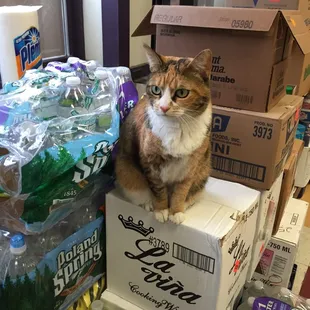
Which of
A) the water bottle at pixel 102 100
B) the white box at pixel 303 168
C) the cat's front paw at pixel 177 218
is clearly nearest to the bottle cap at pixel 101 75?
the water bottle at pixel 102 100

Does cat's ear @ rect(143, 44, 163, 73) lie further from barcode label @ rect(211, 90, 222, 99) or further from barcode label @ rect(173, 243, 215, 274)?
barcode label @ rect(173, 243, 215, 274)

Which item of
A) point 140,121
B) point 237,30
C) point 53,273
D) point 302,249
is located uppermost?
point 237,30

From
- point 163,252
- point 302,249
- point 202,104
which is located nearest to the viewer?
point 202,104

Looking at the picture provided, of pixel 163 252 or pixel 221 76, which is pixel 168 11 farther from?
pixel 163 252

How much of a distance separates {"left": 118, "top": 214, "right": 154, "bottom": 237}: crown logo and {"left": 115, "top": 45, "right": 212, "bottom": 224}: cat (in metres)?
0.06

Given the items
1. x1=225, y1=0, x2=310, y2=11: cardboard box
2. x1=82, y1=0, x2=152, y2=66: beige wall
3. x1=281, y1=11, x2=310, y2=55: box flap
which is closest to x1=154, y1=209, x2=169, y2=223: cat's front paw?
x1=281, y1=11, x2=310, y2=55: box flap

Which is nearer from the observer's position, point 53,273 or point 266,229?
point 53,273

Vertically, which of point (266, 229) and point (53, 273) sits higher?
point (53, 273)

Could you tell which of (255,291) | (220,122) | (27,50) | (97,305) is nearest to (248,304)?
(255,291)

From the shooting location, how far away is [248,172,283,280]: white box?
1.19 m

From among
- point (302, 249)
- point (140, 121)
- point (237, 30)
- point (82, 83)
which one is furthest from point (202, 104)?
point (302, 249)

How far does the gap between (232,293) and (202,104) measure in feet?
1.94

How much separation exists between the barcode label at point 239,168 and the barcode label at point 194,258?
36cm

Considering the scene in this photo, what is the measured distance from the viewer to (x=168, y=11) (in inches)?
44.4
